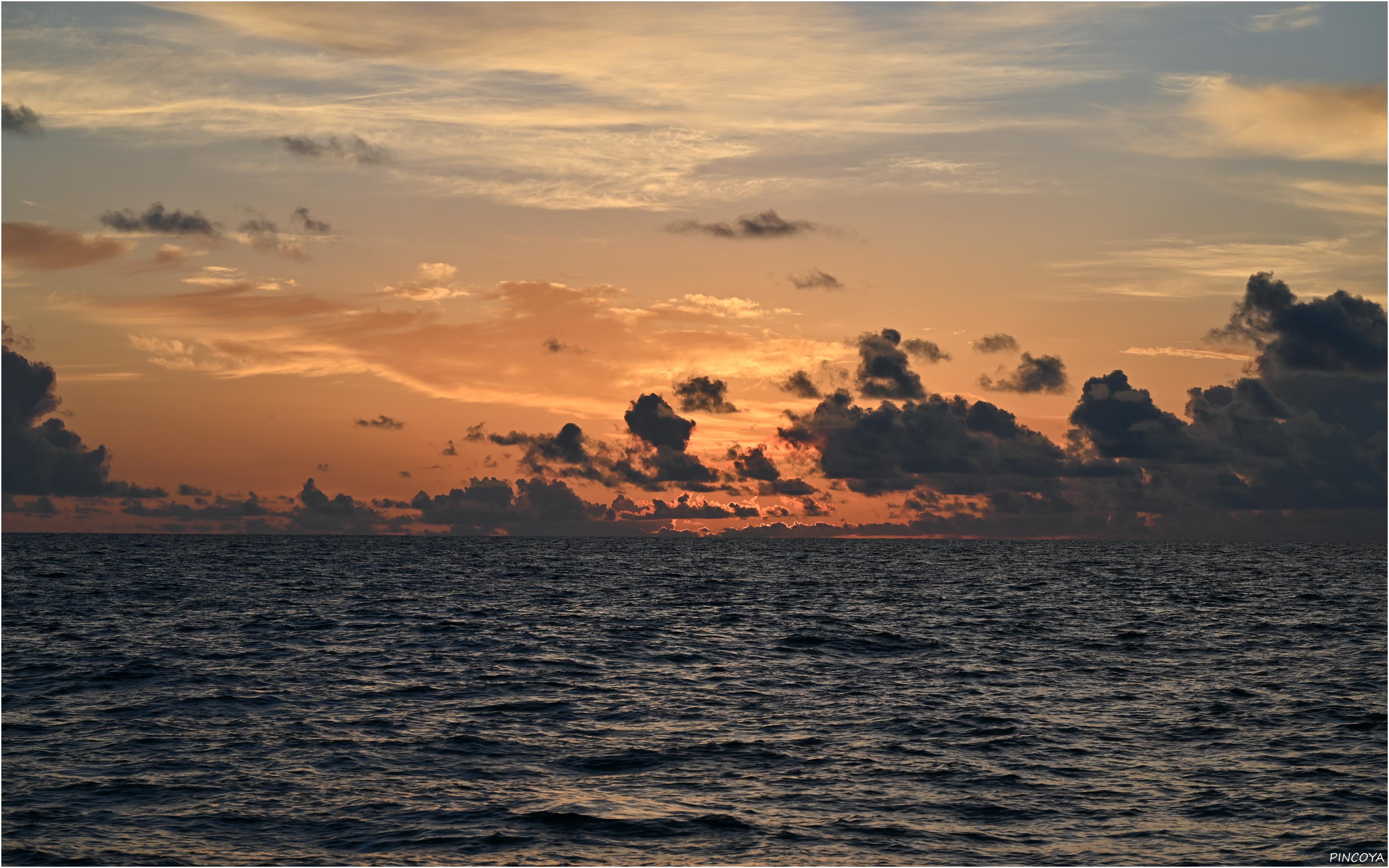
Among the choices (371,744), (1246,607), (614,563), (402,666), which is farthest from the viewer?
(614,563)

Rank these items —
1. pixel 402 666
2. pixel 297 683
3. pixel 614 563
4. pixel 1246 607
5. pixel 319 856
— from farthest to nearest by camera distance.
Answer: pixel 614 563
pixel 1246 607
pixel 402 666
pixel 297 683
pixel 319 856

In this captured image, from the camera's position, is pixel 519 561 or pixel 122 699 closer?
pixel 122 699

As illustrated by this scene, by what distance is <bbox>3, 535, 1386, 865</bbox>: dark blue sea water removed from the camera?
83.8 ft

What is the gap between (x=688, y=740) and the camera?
113 ft

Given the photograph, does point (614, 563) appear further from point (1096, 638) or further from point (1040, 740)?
point (1040, 740)

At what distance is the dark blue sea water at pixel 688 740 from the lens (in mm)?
25547

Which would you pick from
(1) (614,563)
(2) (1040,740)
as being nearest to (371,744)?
(2) (1040,740)

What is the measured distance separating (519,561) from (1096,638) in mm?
145750

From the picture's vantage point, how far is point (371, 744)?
33531mm

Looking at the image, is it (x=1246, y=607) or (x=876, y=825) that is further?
(x=1246, y=607)

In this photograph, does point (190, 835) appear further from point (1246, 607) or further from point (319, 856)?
point (1246, 607)

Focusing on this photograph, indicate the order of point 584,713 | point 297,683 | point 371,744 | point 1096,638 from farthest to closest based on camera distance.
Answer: point 1096,638, point 297,683, point 584,713, point 371,744

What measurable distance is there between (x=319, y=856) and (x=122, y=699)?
20728 millimetres

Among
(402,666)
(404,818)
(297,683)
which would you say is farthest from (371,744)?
(402,666)
